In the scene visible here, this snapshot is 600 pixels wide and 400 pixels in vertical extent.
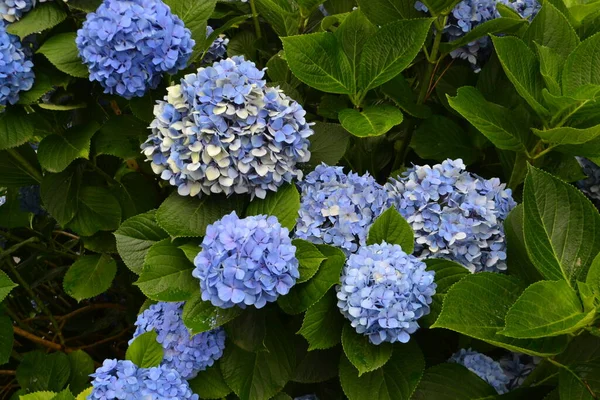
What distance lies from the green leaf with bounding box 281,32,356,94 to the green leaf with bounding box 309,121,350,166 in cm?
9

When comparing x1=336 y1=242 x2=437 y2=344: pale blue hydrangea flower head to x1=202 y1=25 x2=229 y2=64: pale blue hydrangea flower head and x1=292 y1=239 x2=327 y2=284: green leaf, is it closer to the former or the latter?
x1=292 y1=239 x2=327 y2=284: green leaf

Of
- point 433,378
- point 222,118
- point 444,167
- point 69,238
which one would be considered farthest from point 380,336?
point 69,238

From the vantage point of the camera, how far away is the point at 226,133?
3.74 ft

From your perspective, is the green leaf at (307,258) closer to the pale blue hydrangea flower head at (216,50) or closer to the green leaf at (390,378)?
the green leaf at (390,378)

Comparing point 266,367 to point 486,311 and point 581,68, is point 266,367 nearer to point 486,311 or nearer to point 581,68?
point 486,311

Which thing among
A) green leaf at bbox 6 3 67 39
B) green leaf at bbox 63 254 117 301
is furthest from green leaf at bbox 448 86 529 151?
green leaf at bbox 63 254 117 301

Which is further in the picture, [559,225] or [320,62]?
[320,62]

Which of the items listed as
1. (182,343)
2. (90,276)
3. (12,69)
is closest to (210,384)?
(182,343)

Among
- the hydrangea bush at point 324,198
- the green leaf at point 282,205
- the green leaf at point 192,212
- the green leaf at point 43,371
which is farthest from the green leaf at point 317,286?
the green leaf at point 43,371

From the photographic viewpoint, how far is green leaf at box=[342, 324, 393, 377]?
1.06 metres

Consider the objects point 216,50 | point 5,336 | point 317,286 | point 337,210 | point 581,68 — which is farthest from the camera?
point 216,50

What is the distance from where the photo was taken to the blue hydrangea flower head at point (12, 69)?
1.29 m

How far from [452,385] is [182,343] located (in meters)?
0.55

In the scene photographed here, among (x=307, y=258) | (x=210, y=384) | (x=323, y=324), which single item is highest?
(x=307, y=258)
